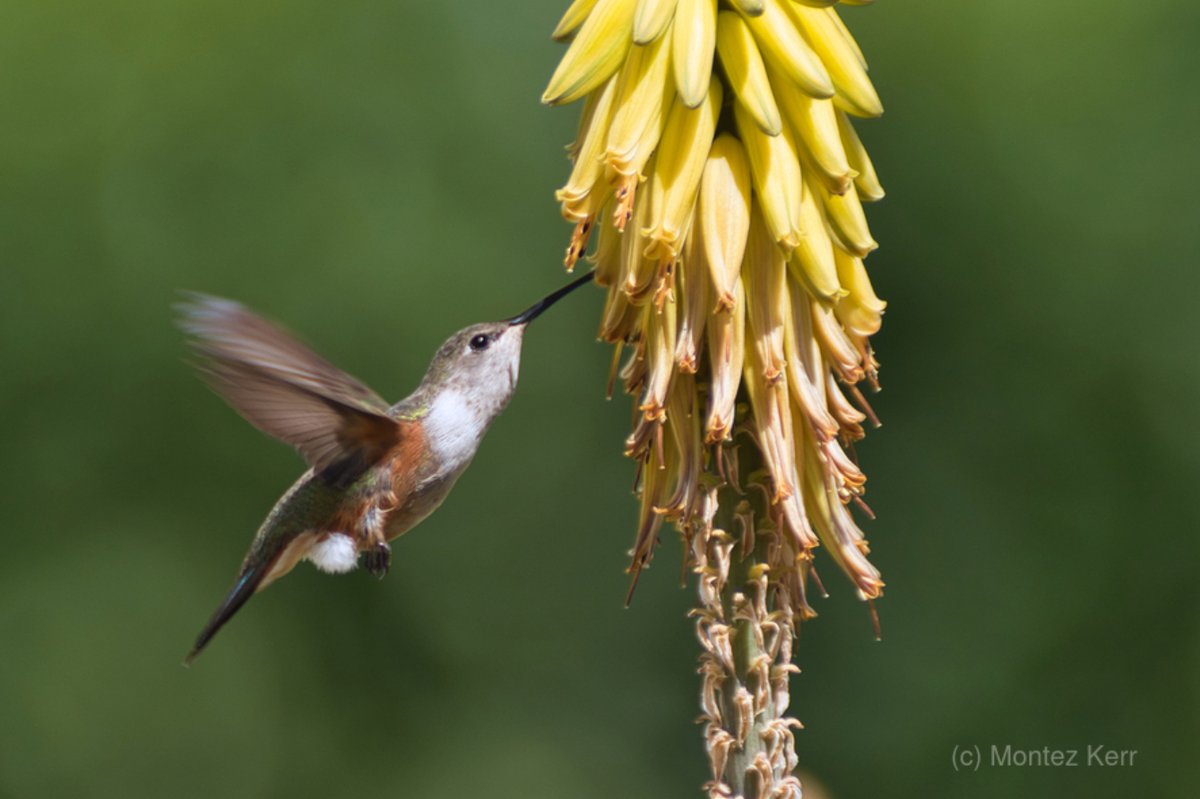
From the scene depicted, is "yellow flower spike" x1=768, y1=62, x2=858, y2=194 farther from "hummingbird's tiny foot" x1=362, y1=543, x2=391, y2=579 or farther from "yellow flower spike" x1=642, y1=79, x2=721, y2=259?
"hummingbird's tiny foot" x1=362, y1=543, x2=391, y2=579

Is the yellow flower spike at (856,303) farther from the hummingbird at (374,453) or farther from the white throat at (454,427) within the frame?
the white throat at (454,427)

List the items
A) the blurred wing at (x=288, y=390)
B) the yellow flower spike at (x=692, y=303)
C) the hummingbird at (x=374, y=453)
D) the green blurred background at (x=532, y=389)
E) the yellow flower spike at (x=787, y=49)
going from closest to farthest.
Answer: the yellow flower spike at (x=787, y=49) < the yellow flower spike at (x=692, y=303) < the blurred wing at (x=288, y=390) < the hummingbird at (x=374, y=453) < the green blurred background at (x=532, y=389)

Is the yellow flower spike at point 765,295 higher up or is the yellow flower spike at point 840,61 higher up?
the yellow flower spike at point 840,61

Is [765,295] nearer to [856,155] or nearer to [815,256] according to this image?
[815,256]

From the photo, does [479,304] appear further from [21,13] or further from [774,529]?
[774,529]

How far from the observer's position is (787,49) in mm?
2102

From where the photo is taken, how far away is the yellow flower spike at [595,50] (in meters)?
2.16

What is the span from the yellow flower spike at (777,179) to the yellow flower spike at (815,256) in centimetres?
3

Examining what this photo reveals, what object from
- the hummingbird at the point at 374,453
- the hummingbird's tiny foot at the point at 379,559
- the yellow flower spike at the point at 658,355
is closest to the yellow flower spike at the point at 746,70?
the yellow flower spike at the point at 658,355

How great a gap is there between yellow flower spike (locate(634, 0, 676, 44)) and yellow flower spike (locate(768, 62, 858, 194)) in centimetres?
20

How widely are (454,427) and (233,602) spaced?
2.12 ft

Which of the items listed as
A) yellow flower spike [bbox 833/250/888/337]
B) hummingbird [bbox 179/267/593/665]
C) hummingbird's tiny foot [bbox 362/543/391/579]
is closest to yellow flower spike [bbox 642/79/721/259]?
yellow flower spike [bbox 833/250/888/337]

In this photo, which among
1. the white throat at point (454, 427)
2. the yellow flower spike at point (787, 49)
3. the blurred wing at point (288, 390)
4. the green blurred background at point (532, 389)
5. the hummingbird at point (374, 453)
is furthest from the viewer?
the green blurred background at point (532, 389)

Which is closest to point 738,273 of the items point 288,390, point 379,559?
point 288,390
